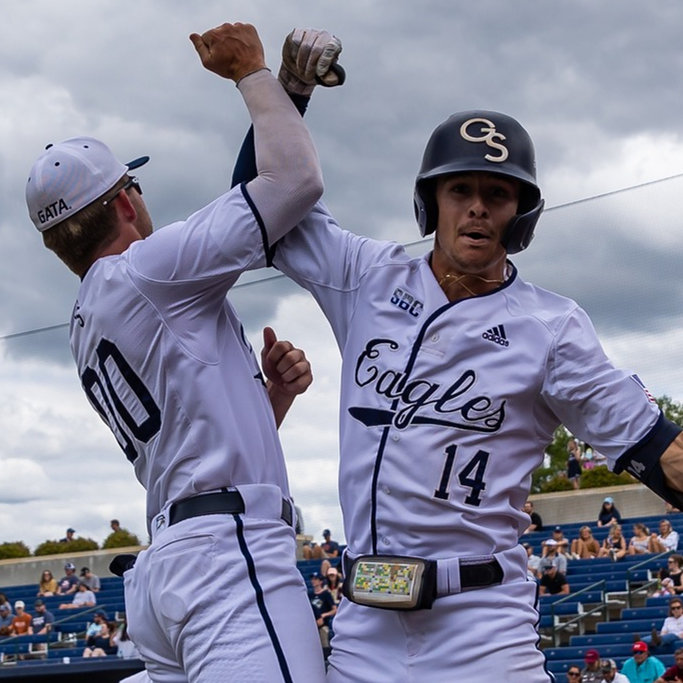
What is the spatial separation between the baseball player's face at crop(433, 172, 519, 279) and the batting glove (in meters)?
0.46

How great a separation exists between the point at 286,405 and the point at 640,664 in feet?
29.5

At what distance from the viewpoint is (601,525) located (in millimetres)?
19359

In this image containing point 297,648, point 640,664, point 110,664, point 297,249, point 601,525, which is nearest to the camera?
point 297,648

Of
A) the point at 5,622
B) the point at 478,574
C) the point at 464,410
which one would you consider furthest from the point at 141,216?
the point at 5,622

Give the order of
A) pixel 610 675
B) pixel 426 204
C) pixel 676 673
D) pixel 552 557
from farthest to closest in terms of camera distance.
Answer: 1. pixel 552 557
2. pixel 610 675
3. pixel 676 673
4. pixel 426 204

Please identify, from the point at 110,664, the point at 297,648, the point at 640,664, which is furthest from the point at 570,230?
the point at 297,648

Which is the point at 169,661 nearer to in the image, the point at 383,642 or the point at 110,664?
the point at 383,642

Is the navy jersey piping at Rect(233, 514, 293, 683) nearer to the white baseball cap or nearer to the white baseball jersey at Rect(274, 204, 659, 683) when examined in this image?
the white baseball jersey at Rect(274, 204, 659, 683)

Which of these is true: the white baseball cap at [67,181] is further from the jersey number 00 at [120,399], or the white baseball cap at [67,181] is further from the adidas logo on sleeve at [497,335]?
the adidas logo on sleeve at [497,335]

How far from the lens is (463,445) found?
3.15 metres

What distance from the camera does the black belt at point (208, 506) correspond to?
3.15m

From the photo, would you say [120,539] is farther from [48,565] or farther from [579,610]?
[579,610]

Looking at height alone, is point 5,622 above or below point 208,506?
above

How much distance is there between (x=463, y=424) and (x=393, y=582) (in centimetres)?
46
